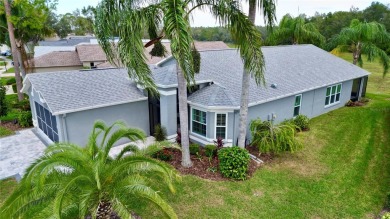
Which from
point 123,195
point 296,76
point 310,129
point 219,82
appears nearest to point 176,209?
point 123,195

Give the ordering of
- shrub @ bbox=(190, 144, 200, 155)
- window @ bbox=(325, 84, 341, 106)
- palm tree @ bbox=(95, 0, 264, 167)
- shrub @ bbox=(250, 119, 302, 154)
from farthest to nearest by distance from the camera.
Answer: window @ bbox=(325, 84, 341, 106)
shrub @ bbox=(190, 144, 200, 155)
shrub @ bbox=(250, 119, 302, 154)
palm tree @ bbox=(95, 0, 264, 167)

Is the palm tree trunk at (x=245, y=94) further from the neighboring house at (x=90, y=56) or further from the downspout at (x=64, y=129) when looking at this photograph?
the neighboring house at (x=90, y=56)

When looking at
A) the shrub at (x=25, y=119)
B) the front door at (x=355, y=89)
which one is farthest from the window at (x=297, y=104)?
the shrub at (x=25, y=119)

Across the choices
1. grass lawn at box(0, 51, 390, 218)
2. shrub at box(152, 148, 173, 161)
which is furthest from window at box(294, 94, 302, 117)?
shrub at box(152, 148, 173, 161)

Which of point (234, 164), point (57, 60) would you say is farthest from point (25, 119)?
point (57, 60)

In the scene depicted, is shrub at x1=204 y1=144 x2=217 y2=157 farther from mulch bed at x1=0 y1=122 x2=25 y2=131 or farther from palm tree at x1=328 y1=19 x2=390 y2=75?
palm tree at x1=328 y1=19 x2=390 y2=75

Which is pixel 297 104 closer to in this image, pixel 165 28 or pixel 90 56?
pixel 165 28
